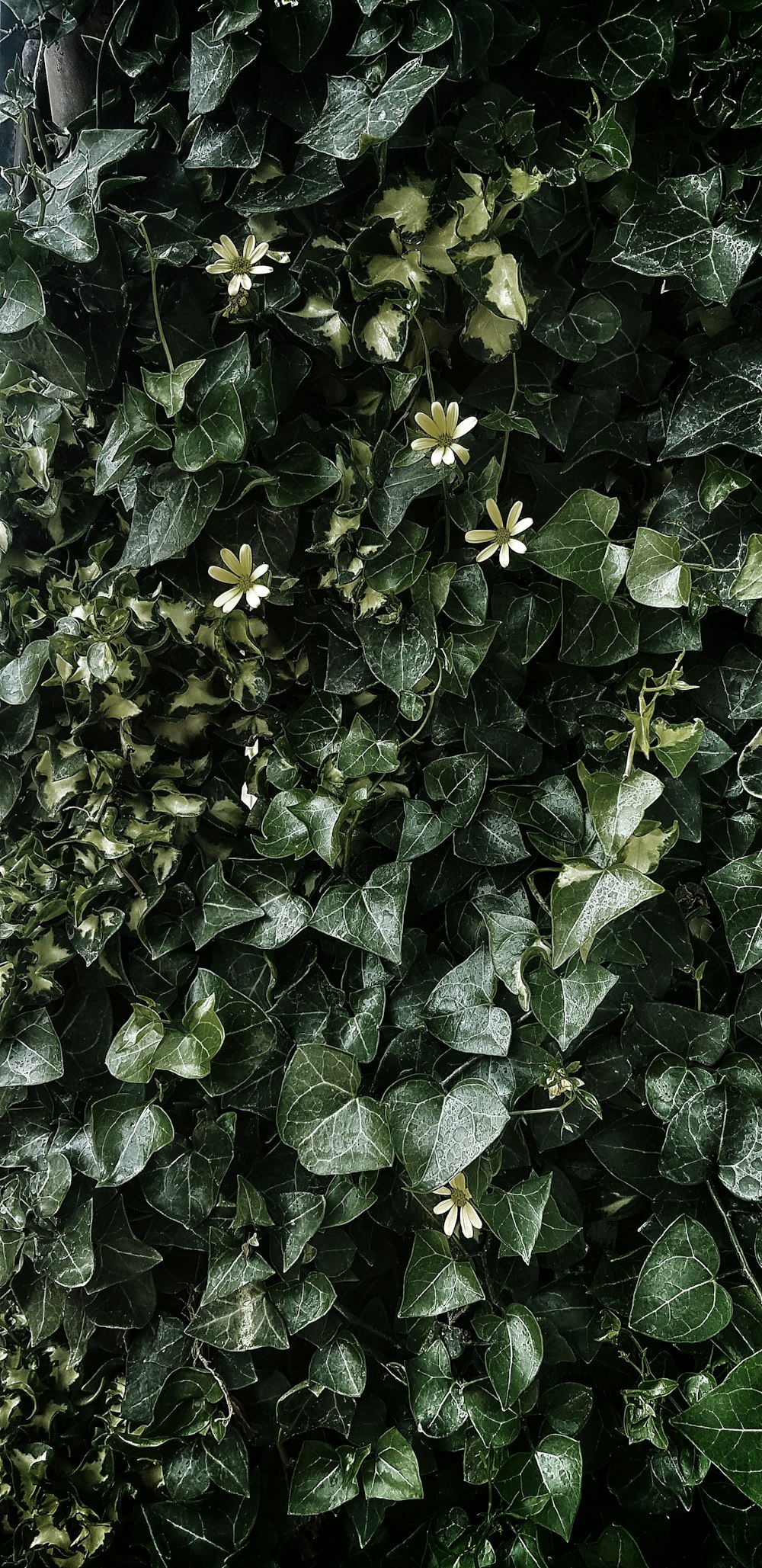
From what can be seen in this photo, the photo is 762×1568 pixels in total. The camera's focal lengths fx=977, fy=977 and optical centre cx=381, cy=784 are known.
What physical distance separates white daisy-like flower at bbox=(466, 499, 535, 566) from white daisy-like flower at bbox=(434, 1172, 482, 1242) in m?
0.58

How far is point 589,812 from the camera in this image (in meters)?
0.92

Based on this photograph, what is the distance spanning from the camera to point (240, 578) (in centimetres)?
92

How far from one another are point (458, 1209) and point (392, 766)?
1.43ft

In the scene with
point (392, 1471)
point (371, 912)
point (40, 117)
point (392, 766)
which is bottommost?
point (392, 1471)

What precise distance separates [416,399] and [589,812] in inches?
16.8

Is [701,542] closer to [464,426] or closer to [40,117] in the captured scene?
[464,426]

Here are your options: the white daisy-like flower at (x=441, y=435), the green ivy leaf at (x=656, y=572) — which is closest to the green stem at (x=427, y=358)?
the white daisy-like flower at (x=441, y=435)

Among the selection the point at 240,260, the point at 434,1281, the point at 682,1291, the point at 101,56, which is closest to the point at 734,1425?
the point at 682,1291

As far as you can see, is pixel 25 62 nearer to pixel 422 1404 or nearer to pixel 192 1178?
pixel 192 1178

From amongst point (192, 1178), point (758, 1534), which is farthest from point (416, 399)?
point (758, 1534)

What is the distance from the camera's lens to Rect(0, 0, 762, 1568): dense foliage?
0.89m

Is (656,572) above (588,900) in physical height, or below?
above

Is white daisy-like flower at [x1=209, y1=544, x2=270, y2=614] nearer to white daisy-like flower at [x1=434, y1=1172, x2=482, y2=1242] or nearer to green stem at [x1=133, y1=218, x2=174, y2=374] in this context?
green stem at [x1=133, y1=218, x2=174, y2=374]

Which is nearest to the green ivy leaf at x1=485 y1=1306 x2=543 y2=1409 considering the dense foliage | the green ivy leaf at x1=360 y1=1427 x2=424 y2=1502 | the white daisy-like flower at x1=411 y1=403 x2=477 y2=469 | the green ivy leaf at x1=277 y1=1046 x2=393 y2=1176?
→ the dense foliage
